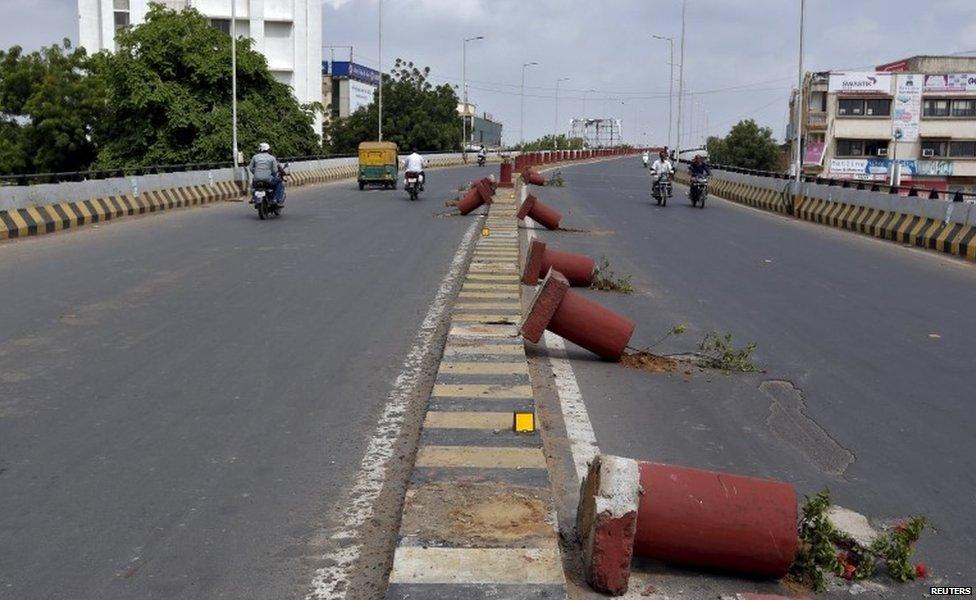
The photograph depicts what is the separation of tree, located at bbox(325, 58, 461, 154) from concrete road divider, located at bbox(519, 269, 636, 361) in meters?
77.1

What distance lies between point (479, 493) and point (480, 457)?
1.82ft

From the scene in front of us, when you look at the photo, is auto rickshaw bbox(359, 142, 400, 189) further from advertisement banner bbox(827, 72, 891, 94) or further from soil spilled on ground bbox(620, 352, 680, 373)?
advertisement banner bbox(827, 72, 891, 94)

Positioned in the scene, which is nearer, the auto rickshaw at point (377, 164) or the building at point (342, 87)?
the auto rickshaw at point (377, 164)

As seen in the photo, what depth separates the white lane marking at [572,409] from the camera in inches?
231

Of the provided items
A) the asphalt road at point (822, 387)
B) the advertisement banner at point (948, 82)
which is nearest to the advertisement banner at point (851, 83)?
the advertisement banner at point (948, 82)

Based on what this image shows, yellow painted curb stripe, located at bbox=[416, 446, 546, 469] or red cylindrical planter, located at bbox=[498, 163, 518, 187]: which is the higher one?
red cylindrical planter, located at bbox=[498, 163, 518, 187]

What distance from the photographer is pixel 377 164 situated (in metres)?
39.3

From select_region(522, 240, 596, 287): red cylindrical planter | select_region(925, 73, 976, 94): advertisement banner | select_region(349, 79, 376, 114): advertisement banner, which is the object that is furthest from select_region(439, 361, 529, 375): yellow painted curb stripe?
select_region(349, 79, 376, 114): advertisement banner

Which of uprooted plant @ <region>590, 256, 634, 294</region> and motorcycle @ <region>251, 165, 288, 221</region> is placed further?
motorcycle @ <region>251, 165, 288, 221</region>

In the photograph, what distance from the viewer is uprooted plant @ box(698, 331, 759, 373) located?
8.41m

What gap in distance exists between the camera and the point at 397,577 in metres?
3.92

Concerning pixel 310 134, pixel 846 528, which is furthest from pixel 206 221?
pixel 310 134

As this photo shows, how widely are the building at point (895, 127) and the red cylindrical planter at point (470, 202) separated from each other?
57557 millimetres

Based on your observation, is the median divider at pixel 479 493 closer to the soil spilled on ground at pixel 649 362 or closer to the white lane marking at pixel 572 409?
the white lane marking at pixel 572 409
